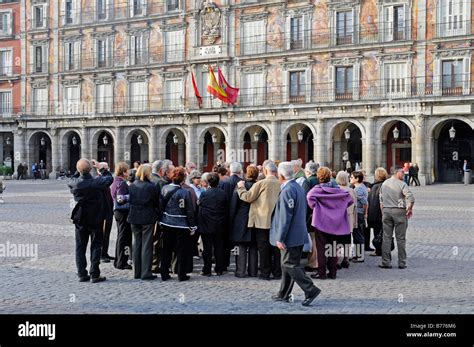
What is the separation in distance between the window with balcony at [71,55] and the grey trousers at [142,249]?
42.4 metres

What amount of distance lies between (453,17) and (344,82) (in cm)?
750

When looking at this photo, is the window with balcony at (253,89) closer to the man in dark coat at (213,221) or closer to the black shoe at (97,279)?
the man in dark coat at (213,221)

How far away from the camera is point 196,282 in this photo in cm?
1016

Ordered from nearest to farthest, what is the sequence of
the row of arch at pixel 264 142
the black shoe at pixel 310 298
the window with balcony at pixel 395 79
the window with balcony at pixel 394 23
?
the black shoe at pixel 310 298, the window with balcony at pixel 395 79, the window with balcony at pixel 394 23, the row of arch at pixel 264 142

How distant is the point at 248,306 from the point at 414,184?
30823 millimetres

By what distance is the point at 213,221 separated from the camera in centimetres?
1080

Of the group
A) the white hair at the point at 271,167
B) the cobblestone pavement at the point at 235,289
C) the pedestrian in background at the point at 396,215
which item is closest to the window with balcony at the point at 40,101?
the cobblestone pavement at the point at 235,289

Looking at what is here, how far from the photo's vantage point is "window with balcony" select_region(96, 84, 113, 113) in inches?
1913

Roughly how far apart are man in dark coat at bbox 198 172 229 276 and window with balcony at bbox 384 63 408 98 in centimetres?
2911

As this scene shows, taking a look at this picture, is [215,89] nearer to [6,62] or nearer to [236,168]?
[6,62]

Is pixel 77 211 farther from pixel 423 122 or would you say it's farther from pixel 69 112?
pixel 69 112

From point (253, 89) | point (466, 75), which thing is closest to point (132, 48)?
point (253, 89)

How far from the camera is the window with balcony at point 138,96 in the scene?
155 ft
